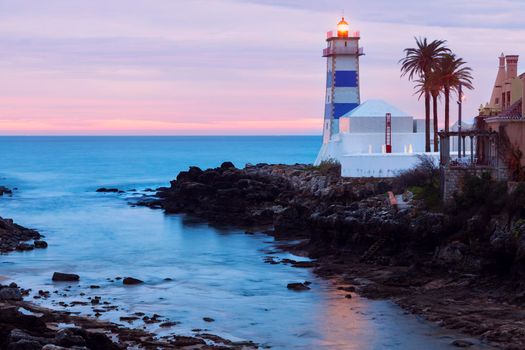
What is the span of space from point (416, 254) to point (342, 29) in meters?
29.1

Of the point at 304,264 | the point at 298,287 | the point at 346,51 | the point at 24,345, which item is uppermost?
the point at 346,51

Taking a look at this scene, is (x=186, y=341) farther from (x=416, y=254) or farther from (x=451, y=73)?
(x=451, y=73)

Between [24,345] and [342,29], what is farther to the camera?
[342,29]

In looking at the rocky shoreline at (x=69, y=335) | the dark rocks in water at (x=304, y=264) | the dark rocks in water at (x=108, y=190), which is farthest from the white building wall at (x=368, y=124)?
the dark rocks in water at (x=108, y=190)

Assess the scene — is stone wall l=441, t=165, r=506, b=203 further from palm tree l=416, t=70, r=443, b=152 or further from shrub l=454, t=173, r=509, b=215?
palm tree l=416, t=70, r=443, b=152

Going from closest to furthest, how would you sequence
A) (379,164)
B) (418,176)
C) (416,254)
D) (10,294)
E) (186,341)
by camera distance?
(186,341) < (10,294) < (416,254) < (418,176) < (379,164)

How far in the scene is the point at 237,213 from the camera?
55.2 meters

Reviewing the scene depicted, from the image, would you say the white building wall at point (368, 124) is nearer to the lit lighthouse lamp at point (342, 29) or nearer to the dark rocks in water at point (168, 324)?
the lit lighthouse lamp at point (342, 29)

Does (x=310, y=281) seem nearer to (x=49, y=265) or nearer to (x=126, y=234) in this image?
(x=49, y=265)

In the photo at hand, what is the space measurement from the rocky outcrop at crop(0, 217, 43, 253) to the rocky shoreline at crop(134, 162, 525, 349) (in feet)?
37.7

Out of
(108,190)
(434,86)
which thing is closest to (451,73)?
(434,86)

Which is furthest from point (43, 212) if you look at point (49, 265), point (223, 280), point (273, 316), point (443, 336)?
point (443, 336)

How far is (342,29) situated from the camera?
59.9 m

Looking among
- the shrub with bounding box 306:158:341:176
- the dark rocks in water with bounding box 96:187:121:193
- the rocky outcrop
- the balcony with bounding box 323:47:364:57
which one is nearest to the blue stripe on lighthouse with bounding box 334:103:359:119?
the balcony with bounding box 323:47:364:57
